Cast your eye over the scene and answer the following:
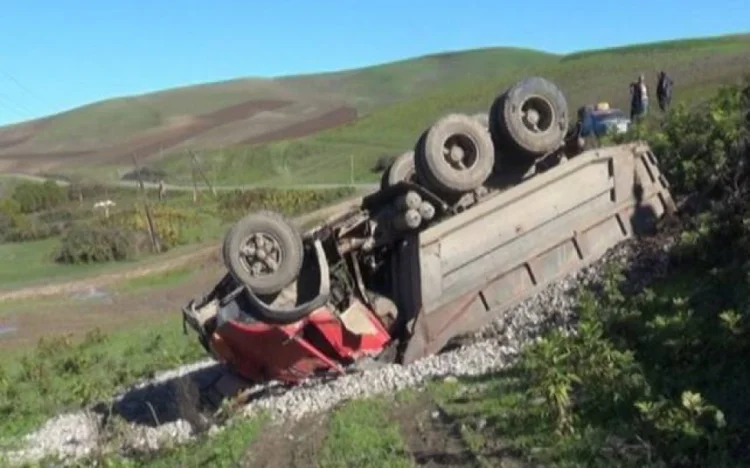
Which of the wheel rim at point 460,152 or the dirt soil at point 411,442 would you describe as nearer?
the dirt soil at point 411,442

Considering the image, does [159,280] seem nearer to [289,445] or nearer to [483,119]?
[483,119]

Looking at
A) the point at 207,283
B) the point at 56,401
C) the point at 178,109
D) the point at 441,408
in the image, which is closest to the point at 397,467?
the point at 441,408

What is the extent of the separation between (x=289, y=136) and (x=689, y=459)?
67.7 m

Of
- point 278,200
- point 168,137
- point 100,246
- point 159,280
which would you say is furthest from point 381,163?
point 168,137

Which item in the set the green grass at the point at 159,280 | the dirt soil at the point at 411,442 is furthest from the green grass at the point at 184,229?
the dirt soil at the point at 411,442

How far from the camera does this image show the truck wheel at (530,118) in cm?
1233

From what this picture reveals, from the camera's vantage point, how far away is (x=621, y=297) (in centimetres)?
1091

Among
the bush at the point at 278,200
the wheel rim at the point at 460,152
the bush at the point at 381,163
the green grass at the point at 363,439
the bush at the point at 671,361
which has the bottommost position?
the bush at the point at 278,200

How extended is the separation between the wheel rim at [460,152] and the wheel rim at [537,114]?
736 millimetres

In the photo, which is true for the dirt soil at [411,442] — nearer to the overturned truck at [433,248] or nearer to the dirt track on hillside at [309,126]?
the overturned truck at [433,248]

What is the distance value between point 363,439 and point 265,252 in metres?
2.98

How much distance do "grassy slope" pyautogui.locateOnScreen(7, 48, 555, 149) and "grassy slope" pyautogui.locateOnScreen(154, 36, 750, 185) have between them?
16951 millimetres

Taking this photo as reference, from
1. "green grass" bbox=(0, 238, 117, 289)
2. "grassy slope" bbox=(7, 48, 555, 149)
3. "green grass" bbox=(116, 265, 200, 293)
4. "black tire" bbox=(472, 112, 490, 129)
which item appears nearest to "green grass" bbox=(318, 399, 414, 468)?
"black tire" bbox=(472, 112, 490, 129)

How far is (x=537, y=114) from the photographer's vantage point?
41.2 feet
